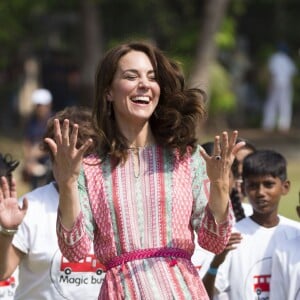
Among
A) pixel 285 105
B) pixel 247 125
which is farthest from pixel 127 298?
pixel 247 125

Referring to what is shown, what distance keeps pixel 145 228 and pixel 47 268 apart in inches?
52.4

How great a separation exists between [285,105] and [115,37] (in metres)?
4.01

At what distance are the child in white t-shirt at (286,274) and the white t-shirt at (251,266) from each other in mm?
161

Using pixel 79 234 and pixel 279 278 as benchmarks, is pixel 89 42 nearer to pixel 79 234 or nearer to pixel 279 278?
pixel 279 278

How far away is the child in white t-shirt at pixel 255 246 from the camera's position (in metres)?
5.60

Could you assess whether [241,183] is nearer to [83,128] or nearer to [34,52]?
[83,128]

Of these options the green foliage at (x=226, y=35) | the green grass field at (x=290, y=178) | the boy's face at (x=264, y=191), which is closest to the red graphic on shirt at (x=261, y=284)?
the boy's face at (x=264, y=191)

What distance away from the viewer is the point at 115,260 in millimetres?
4223

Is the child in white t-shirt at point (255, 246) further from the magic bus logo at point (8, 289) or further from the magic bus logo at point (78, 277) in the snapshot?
the magic bus logo at point (8, 289)

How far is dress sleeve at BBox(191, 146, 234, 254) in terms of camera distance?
4.19m

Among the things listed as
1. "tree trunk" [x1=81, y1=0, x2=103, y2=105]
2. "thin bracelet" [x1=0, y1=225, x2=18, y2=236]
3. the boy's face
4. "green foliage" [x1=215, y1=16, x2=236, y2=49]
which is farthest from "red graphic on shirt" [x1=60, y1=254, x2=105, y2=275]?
"green foliage" [x1=215, y1=16, x2=236, y2=49]

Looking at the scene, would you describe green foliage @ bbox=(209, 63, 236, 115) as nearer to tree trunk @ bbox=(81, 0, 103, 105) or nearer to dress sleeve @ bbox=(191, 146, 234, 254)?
tree trunk @ bbox=(81, 0, 103, 105)

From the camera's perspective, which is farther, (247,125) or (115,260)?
(247,125)

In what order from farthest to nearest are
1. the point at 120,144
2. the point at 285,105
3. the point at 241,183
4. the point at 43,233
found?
the point at 285,105 < the point at 241,183 < the point at 43,233 < the point at 120,144
